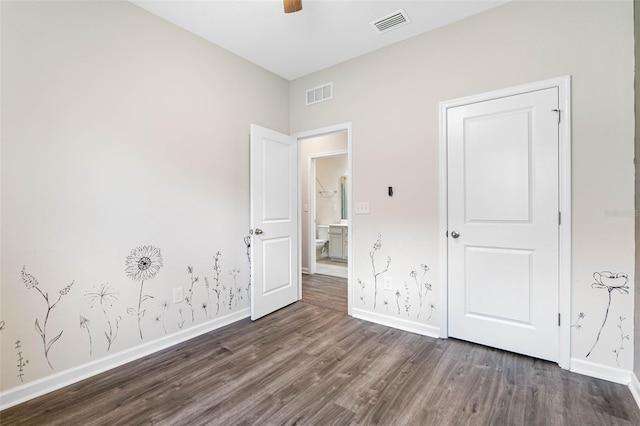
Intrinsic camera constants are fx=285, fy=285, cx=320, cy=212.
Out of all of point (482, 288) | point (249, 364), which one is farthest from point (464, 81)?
point (249, 364)

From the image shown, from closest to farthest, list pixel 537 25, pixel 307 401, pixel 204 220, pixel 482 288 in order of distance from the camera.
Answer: pixel 307 401, pixel 537 25, pixel 482 288, pixel 204 220

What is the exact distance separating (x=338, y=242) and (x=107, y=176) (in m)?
4.31

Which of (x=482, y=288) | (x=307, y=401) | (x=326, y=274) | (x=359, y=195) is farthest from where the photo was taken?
(x=326, y=274)

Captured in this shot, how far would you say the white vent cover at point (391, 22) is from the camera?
2.40 m

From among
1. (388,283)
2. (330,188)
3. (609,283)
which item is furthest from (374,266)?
(330,188)

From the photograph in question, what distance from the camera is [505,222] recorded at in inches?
90.4

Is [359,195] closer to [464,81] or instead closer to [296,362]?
[464,81]

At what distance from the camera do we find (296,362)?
7.20 feet

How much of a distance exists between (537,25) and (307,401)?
312 cm

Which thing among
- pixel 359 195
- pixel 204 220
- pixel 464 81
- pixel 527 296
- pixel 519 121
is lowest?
pixel 527 296

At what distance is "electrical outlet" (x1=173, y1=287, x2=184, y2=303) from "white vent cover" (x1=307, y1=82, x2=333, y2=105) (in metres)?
2.48

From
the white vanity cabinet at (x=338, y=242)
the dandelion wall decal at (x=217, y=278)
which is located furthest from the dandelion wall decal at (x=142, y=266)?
the white vanity cabinet at (x=338, y=242)

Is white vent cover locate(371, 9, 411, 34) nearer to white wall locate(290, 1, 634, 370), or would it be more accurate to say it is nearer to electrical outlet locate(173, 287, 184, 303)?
white wall locate(290, 1, 634, 370)

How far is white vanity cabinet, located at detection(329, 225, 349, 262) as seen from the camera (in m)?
5.76
